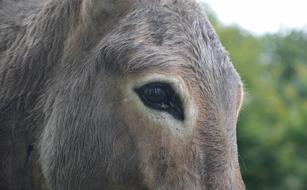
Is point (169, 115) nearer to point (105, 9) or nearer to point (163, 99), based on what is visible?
point (163, 99)

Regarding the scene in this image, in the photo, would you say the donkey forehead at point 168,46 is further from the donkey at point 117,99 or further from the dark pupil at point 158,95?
the dark pupil at point 158,95

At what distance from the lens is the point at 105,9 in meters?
5.29

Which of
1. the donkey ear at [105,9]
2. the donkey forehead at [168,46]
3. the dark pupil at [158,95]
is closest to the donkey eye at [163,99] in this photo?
the dark pupil at [158,95]

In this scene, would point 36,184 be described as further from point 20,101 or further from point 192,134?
point 192,134

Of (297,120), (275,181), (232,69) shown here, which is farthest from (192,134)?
(297,120)

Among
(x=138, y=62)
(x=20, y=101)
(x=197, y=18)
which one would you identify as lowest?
(x=20, y=101)

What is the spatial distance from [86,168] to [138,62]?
0.72m

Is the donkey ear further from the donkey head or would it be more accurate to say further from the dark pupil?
the dark pupil

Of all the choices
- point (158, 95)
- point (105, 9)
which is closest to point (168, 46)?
point (158, 95)

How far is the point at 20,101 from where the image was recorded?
5.55 metres

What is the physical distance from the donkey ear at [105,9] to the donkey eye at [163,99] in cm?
58

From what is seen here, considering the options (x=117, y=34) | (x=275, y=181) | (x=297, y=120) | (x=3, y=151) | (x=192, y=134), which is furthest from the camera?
(x=297, y=120)

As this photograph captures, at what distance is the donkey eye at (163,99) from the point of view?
191 inches

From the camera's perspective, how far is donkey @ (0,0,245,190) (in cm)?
480
